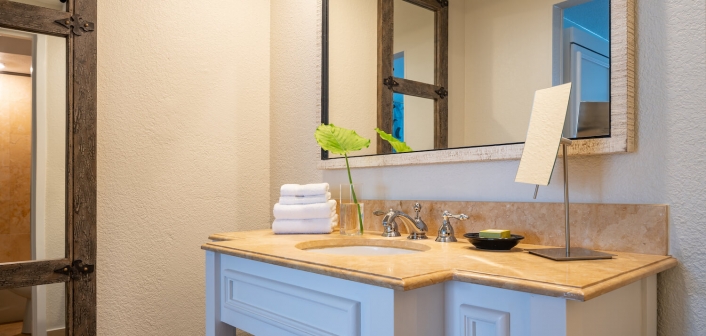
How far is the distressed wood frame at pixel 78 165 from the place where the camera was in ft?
5.06

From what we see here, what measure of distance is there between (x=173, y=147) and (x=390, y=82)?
2.82 ft

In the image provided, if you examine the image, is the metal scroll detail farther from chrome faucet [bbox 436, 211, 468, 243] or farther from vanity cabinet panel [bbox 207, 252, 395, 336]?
chrome faucet [bbox 436, 211, 468, 243]

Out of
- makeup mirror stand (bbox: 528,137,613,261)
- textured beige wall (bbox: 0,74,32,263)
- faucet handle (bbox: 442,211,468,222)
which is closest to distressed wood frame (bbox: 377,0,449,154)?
faucet handle (bbox: 442,211,468,222)

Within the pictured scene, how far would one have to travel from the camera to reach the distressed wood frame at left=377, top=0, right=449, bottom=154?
1405 millimetres

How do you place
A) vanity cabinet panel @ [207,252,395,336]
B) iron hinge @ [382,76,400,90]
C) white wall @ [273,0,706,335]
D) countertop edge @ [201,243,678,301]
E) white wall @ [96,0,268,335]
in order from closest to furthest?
countertop edge @ [201,243,678,301] < vanity cabinet panel @ [207,252,395,336] < white wall @ [273,0,706,335] < iron hinge @ [382,76,400,90] < white wall @ [96,0,268,335]

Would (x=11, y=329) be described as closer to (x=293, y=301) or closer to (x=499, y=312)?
(x=293, y=301)

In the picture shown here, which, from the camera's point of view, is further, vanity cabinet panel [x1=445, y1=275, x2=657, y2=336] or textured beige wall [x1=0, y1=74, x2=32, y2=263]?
textured beige wall [x1=0, y1=74, x2=32, y2=263]

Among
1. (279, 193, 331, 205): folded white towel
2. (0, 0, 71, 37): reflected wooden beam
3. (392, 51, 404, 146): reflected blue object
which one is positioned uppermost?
(0, 0, 71, 37): reflected wooden beam

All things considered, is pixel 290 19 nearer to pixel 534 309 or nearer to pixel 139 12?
pixel 139 12

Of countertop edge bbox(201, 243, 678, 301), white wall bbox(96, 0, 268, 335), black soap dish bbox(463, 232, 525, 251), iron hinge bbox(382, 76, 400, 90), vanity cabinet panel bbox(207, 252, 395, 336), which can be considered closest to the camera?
countertop edge bbox(201, 243, 678, 301)

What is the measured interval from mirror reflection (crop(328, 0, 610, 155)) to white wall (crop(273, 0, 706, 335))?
8 centimetres

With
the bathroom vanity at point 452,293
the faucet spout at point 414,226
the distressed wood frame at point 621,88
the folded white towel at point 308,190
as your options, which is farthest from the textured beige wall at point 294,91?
the distressed wood frame at point 621,88

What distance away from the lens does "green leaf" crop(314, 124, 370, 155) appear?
1.56 metres

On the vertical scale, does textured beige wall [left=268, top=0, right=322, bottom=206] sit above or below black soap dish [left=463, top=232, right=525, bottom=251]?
above
